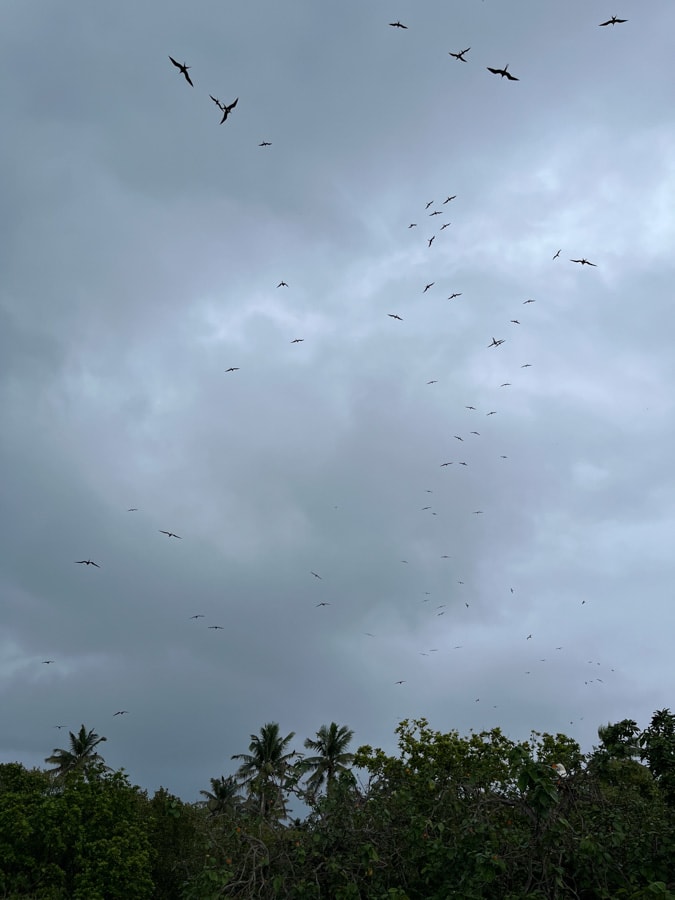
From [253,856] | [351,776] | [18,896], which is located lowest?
[18,896]

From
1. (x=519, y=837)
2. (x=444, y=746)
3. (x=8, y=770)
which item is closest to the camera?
(x=519, y=837)

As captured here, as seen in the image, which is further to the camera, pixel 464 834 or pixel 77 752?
pixel 77 752

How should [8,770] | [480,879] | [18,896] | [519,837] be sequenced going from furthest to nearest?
[8,770]
[18,896]
[519,837]
[480,879]

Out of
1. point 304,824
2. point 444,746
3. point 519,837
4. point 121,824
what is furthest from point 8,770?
point 519,837

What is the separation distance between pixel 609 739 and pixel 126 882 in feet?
61.6

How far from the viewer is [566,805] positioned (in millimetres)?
9875

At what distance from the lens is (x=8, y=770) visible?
95.9ft

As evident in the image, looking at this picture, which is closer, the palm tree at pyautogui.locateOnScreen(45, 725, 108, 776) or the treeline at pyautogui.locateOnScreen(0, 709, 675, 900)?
the treeline at pyautogui.locateOnScreen(0, 709, 675, 900)

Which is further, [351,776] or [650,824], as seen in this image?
[351,776]

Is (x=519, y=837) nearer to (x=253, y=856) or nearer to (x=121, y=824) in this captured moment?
(x=253, y=856)

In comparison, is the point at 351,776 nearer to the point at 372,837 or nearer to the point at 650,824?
the point at 372,837

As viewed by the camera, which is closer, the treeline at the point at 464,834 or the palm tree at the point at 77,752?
the treeline at the point at 464,834

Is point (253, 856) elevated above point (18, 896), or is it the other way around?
point (253, 856)

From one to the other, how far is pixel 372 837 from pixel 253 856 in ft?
6.07
